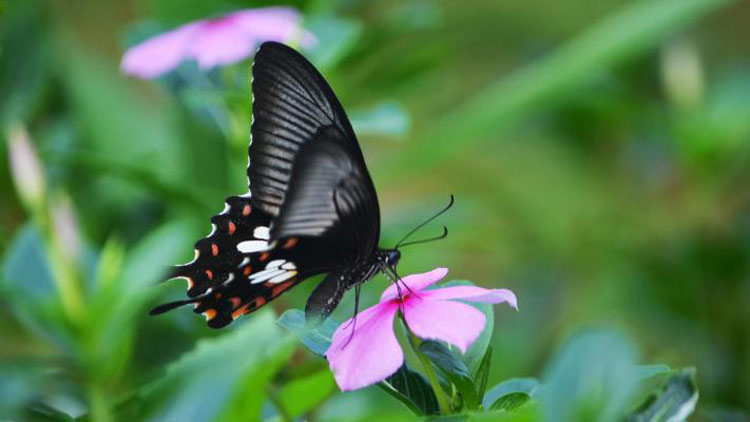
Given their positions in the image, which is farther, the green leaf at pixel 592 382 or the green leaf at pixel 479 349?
the green leaf at pixel 479 349

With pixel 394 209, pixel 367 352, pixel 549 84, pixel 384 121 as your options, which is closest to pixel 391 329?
pixel 367 352

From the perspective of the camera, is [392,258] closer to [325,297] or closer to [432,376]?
[325,297]

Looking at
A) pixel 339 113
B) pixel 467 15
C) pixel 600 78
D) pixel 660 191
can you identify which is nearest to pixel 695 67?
pixel 600 78

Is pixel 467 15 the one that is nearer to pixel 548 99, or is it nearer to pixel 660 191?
pixel 660 191

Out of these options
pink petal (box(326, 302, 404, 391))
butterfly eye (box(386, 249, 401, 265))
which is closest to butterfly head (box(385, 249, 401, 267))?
butterfly eye (box(386, 249, 401, 265))

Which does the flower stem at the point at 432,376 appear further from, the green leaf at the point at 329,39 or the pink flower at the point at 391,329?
the green leaf at the point at 329,39

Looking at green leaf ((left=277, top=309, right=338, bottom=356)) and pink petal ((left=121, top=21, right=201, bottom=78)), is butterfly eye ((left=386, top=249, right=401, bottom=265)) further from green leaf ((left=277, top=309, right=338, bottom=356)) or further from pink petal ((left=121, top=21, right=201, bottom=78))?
pink petal ((left=121, top=21, right=201, bottom=78))

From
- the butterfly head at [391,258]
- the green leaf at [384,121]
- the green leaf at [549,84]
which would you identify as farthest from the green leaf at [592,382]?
the green leaf at [549,84]
